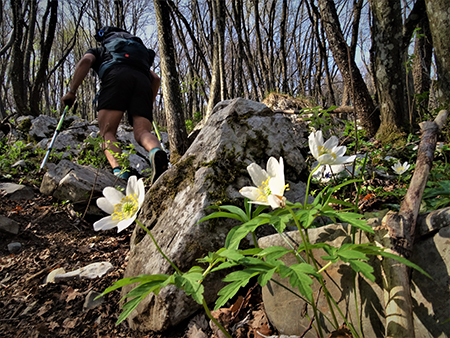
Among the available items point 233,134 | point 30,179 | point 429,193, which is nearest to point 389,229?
point 429,193

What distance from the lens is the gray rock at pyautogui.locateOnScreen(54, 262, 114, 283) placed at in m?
2.01

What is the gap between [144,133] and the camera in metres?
3.41

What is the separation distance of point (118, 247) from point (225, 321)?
1464 mm

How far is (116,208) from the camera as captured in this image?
3.71 feet

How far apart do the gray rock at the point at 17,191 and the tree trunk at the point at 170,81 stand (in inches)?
78.0

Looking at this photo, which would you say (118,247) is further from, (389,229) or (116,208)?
(389,229)

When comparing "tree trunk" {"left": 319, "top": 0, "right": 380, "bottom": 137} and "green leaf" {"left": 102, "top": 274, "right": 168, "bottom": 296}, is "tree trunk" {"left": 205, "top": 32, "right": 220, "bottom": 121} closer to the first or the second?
"tree trunk" {"left": 319, "top": 0, "right": 380, "bottom": 137}

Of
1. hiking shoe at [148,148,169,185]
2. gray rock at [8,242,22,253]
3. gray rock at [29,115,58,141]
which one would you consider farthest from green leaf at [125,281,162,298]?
gray rock at [29,115,58,141]

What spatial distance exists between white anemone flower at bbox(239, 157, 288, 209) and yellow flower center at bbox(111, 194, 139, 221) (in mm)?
444

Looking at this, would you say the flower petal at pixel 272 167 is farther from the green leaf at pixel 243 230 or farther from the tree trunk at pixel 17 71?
the tree trunk at pixel 17 71

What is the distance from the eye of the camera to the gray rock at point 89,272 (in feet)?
6.60

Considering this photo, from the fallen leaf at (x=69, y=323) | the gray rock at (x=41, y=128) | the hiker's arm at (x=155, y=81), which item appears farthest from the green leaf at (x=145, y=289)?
the gray rock at (x=41, y=128)

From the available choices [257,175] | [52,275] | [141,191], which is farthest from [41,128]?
[257,175]

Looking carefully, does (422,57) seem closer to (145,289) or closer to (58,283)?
(145,289)
